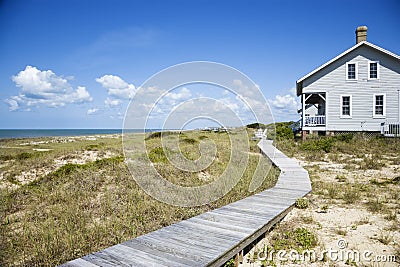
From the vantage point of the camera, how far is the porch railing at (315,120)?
21.2 metres

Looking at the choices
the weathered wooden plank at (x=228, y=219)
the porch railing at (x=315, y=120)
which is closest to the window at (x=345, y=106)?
the porch railing at (x=315, y=120)

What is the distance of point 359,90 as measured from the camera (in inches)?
788

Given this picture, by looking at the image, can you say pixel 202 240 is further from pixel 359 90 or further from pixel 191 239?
pixel 359 90

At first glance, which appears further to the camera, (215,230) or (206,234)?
(215,230)

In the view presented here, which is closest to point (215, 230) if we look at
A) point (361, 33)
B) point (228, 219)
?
point (228, 219)

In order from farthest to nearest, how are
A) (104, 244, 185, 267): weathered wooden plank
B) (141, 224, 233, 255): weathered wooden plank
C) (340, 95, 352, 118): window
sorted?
1. (340, 95, 352, 118): window
2. (141, 224, 233, 255): weathered wooden plank
3. (104, 244, 185, 267): weathered wooden plank

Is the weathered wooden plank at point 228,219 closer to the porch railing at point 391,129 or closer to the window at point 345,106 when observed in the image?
the porch railing at point 391,129

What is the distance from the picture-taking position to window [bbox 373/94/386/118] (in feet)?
63.9

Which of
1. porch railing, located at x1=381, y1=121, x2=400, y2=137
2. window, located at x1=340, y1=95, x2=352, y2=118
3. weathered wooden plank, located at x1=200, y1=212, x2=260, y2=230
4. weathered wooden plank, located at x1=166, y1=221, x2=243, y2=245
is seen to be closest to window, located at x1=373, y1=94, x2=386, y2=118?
porch railing, located at x1=381, y1=121, x2=400, y2=137

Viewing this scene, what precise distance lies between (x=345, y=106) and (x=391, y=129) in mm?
3309

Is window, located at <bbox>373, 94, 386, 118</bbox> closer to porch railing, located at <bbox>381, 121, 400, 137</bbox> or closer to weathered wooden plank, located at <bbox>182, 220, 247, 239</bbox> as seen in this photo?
porch railing, located at <bbox>381, 121, 400, 137</bbox>

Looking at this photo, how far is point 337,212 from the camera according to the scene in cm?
627

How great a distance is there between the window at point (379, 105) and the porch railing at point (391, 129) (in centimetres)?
75

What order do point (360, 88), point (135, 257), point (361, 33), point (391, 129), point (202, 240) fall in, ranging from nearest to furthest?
point (135, 257), point (202, 240), point (391, 129), point (360, 88), point (361, 33)
